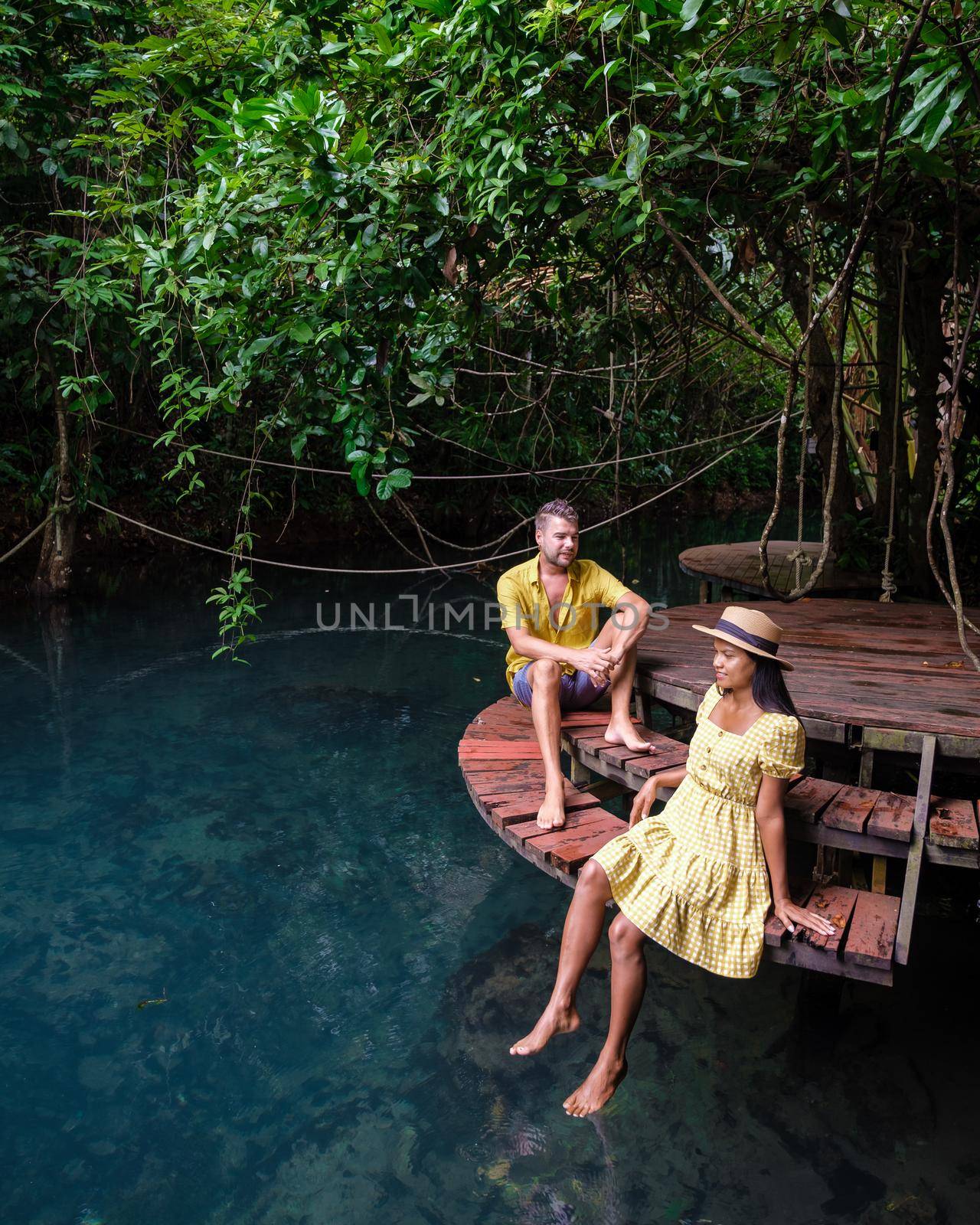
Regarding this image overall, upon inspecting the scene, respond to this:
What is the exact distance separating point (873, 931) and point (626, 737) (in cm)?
103

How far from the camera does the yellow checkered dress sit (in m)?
2.36

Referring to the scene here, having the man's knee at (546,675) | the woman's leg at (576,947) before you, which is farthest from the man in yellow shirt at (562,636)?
the woman's leg at (576,947)

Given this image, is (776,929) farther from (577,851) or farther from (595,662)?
(595,662)

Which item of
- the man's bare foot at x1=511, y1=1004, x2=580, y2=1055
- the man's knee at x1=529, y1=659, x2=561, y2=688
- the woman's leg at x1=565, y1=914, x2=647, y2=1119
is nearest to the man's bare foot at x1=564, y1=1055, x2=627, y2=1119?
the woman's leg at x1=565, y1=914, x2=647, y2=1119

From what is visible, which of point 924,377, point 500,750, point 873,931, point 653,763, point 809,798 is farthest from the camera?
point 924,377

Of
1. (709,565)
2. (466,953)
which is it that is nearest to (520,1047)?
(466,953)

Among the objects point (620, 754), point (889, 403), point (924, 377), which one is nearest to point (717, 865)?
point (620, 754)

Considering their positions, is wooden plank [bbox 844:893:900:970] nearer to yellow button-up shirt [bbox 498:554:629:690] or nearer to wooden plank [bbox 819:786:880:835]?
wooden plank [bbox 819:786:880:835]

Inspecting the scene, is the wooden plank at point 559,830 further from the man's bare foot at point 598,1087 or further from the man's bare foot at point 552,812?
the man's bare foot at point 598,1087

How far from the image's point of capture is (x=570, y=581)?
357 centimetres

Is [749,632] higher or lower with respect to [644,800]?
higher

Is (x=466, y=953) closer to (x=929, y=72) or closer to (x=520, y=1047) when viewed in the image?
(x=520, y=1047)

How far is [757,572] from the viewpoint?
6.16 m

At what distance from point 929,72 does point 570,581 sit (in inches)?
72.0
